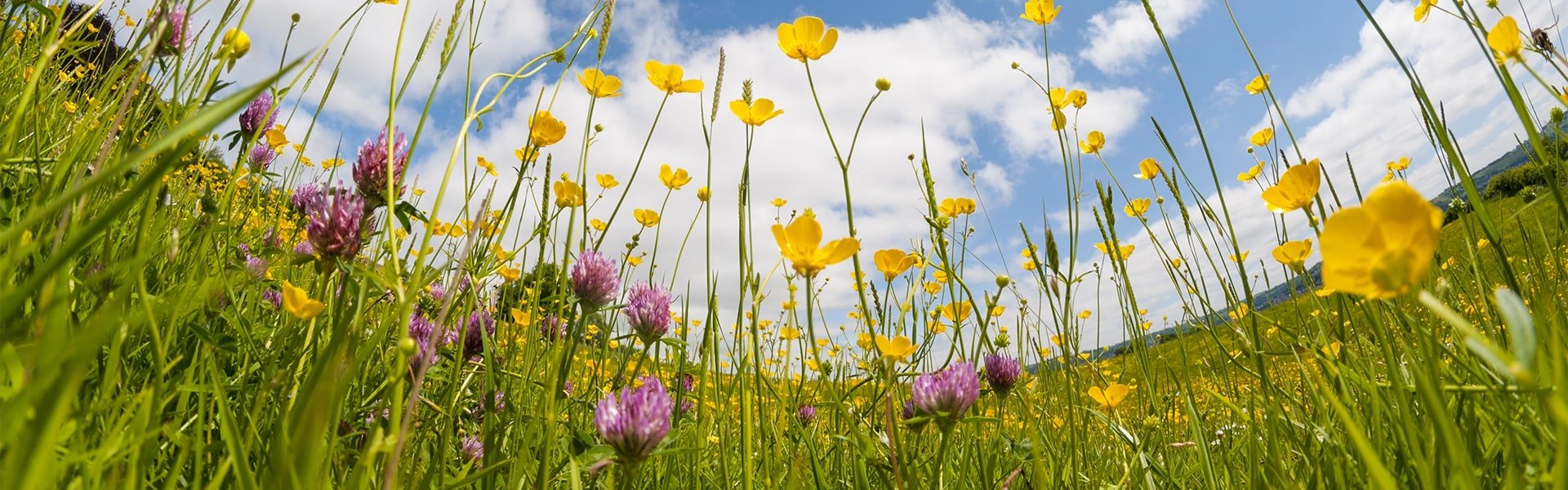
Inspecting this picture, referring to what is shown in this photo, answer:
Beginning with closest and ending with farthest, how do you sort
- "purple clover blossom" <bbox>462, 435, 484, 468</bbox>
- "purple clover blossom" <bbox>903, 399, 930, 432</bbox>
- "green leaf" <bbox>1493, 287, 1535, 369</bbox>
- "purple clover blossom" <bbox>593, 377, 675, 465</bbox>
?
"green leaf" <bbox>1493, 287, 1535, 369</bbox>, "purple clover blossom" <bbox>593, 377, 675, 465</bbox>, "purple clover blossom" <bbox>903, 399, 930, 432</bbox>, "purple clover blossom" <bbox>462, 435, 484, 468</bbox>

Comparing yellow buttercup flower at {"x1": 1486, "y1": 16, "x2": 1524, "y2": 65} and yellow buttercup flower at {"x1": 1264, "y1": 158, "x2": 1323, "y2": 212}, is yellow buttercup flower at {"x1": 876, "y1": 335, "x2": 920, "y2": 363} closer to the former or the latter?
yellow buttercup flower at {"x1": 1264, "y1": 158, "x2": 1323, "y2": 212}

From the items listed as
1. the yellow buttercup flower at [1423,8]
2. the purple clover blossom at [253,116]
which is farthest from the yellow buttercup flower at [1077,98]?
the purple clover blossom at [253,116]

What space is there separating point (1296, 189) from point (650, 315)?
1.05 metres

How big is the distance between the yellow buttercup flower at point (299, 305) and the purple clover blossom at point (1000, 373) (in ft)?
4.25

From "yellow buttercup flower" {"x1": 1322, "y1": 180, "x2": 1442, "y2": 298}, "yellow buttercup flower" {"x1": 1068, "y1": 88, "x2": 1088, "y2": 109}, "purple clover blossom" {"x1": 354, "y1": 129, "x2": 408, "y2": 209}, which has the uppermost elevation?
"yellow buttercup flower" {"x1": 1068, "y1": 88, "x2": 1088, "y2": 109}

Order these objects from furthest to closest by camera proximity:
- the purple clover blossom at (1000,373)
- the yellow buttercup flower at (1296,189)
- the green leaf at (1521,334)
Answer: the purple clover blossom at (1000,373), the yellow buttercup flower at (1296,189), the green leaf at (1521,334)

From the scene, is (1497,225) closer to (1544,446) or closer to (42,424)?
(1544,446)

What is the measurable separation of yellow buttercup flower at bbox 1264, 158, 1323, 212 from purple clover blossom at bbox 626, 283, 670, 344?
101cm

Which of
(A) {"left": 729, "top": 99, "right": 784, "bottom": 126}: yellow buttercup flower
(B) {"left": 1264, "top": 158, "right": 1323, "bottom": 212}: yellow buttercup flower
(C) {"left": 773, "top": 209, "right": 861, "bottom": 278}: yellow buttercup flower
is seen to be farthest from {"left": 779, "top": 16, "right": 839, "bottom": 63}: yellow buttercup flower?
(B) {"left": 1264, "top": 158, "right": 1323, "bottom": 212}: yellow buttercup flower

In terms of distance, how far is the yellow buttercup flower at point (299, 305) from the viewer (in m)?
0.91

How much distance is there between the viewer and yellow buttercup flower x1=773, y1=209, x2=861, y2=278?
3.11ft

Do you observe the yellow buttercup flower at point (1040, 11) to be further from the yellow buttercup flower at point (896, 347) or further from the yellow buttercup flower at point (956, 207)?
the yellow buttercup flower at point (896, 347)

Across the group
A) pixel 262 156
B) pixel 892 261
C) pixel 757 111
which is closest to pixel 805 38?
pixel 757 111

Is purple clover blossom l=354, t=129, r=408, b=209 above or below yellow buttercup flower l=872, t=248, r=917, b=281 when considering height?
above
